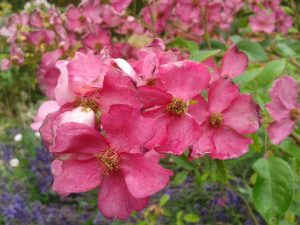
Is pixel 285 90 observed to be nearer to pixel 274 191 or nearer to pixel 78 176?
pixel 274 191

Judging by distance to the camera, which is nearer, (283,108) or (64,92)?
(64,92)

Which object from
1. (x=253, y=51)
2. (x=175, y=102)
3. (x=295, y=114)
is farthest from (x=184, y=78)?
(x=253, y=51)

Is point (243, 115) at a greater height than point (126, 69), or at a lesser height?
lesser

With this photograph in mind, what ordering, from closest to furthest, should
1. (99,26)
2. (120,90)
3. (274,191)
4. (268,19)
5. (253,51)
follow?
(120,90), (274,191), (253,51), (99,26), (268,19)

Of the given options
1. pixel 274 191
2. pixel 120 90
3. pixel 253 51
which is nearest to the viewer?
pixel 120 90

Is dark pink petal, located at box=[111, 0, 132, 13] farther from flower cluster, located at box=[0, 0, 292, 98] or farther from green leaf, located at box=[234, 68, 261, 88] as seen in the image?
green leaf, located at box=[234, 68, 261, 88]

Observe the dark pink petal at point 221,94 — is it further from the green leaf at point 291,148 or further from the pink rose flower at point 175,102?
the green leaf at point 291,148

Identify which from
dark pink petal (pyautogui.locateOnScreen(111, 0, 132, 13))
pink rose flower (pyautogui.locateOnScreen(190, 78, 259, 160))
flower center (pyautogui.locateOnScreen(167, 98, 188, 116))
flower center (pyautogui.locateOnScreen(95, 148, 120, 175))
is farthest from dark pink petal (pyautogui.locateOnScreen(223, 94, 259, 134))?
dark pink petal (pyautogui.locateOnScreen(111, 0, 132, 13))

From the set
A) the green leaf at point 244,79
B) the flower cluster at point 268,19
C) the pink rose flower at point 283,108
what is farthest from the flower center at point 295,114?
the flower cluster at point 268,19
